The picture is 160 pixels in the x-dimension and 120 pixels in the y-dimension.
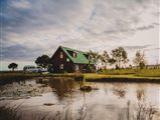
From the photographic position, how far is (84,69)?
217 ft

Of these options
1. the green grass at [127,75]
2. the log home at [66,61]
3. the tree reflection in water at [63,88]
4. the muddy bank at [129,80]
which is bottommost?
the tree reflection in water at [63,88]

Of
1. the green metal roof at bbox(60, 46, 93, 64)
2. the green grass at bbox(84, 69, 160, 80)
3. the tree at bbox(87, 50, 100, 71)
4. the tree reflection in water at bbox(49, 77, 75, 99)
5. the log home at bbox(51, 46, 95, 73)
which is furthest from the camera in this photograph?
the tree at bbox(87, 50, 100, 71)

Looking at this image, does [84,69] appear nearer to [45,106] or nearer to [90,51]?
[90,51]

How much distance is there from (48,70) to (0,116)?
57.0m

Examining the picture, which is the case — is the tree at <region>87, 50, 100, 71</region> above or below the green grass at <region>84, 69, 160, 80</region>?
above

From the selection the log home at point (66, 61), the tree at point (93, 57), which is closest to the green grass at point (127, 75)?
the log home at point (66, 61)

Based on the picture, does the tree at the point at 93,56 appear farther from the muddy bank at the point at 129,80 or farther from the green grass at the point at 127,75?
the muddy bank at the point at 129,80

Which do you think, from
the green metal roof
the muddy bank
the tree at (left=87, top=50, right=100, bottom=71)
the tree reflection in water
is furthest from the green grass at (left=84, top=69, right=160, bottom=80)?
the tree at (left=87, top=50, right=100, bottom=71)

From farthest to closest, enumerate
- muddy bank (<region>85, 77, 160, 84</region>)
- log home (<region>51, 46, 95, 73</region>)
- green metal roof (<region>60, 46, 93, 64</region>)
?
green metal roof (<region>60, 46, 93, 64</region>), log home (<region>51, 46, 95, 73</region>), muddy bank (<region>85, 77, 160, 84</region>)

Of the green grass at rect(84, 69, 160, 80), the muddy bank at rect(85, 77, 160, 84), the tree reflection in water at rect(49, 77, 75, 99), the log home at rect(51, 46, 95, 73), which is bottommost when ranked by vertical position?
the tree reflection in water at rect(49, 77, 75, 99)

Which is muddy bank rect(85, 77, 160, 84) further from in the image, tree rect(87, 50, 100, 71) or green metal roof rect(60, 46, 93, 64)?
tree rect(87, 50, 100, 71)

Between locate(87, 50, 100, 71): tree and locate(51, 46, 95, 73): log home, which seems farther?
locate(87, 50, 100, 71): tree

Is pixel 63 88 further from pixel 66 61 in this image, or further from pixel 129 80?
pixel 66 61

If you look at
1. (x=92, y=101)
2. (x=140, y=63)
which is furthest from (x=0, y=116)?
(x=140, y=63)
